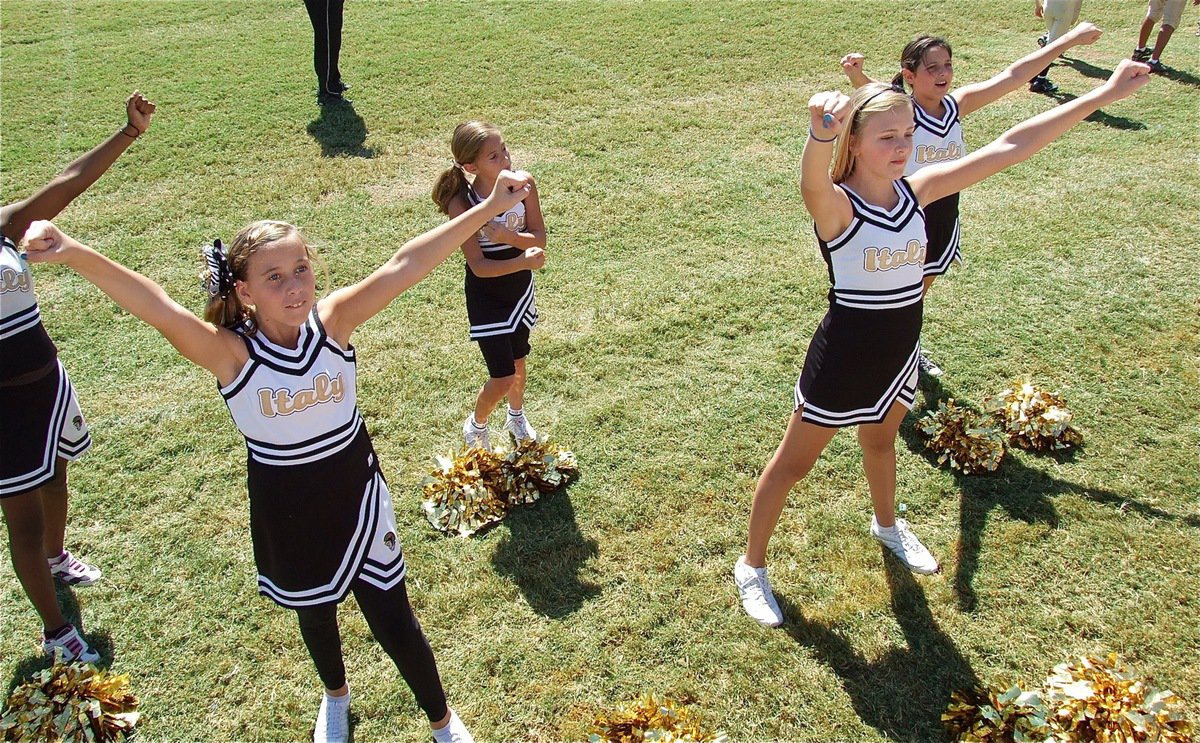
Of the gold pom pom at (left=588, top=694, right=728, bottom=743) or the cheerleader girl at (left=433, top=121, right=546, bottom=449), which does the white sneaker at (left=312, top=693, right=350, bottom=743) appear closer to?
the gold pom pom at (left=588, top=694, right=728, bottom=743)

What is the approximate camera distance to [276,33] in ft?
39.4

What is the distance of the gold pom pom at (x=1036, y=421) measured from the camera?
4.73 meters

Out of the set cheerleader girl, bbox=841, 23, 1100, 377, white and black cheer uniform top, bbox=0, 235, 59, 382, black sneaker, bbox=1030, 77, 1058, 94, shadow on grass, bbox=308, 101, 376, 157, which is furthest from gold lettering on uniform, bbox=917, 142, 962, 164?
black sneaker, bbox=1030, 77, 1058, 94

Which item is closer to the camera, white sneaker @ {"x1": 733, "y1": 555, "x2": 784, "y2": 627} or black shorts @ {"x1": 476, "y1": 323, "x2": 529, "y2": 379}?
white sneaker @ {"x1": 733, "y1": 555, "x2": 784, "y2": 627}

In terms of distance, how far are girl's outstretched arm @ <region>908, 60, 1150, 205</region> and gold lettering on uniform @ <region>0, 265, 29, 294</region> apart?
355 cm

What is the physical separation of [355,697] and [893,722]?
2.18 meters

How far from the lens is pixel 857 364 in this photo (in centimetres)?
341

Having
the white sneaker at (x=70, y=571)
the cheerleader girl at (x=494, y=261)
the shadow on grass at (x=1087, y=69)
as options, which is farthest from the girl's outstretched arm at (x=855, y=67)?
the shadow on grass at (x=1087, y=69)

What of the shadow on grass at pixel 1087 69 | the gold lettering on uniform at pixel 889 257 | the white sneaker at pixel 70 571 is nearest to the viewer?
the gold lettering on uniform at pixel 889 257

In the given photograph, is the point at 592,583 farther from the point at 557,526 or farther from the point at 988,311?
the point at 988,311

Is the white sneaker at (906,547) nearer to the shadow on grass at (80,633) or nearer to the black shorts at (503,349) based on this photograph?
the black shorts at (503,349)

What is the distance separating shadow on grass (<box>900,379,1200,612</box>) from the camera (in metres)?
4.19

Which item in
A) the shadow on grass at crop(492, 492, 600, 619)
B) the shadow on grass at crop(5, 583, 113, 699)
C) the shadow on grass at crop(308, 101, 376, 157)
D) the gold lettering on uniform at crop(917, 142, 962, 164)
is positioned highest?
the gold lettering on uniform at crop(917, 142, 962, 164)

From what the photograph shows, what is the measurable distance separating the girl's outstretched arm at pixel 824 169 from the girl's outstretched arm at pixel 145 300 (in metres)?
1.96
